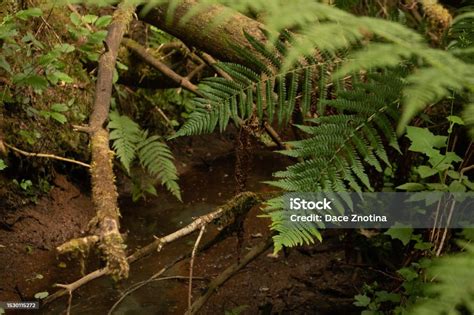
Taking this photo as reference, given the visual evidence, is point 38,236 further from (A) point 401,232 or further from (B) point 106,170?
(A) point 401,232

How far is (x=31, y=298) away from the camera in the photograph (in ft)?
9.93

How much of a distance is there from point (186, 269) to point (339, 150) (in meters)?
1.75

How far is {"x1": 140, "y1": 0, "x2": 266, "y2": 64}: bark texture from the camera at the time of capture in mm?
2654

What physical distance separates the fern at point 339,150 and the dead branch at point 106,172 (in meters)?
0.50

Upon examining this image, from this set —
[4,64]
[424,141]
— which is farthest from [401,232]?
[4,64]

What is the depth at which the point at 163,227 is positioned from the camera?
3.70 m

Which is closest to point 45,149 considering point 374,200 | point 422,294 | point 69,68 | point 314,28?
point 69,68

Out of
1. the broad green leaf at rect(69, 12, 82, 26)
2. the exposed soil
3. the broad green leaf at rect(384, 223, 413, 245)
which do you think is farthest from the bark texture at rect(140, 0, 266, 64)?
the exposed soil

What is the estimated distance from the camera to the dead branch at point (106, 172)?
1.72 metres

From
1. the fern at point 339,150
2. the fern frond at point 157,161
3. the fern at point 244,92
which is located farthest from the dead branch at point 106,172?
the fern frond at point 157,161

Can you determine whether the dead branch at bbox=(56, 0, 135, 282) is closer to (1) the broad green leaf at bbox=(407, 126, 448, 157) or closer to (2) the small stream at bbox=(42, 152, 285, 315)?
(2) the small stream at bbox=(42, 152, 285, 315)

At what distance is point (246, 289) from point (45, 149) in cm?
149

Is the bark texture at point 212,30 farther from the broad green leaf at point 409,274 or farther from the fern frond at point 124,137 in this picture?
the broad green leaf at point 409,274

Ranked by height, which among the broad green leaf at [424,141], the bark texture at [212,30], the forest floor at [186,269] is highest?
the bark texture at [212,30]
